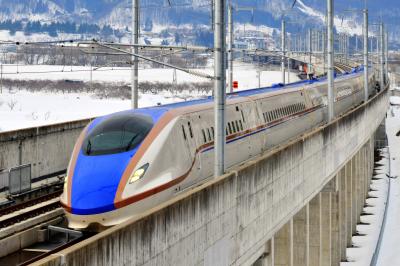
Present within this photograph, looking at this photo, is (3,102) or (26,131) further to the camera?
(3,102)

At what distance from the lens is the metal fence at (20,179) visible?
65.0ft

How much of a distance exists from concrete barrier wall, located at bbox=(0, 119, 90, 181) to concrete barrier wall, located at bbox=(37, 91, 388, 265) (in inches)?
347

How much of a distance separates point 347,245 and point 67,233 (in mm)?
30039

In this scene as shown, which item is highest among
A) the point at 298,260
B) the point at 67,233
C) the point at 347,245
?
the point at 67,233

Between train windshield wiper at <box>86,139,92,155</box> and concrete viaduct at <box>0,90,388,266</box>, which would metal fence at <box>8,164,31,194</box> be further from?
train windshield wiper at <box>86,139,92,155</box>

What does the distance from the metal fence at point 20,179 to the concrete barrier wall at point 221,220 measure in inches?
311

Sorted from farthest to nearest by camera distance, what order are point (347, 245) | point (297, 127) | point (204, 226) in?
1. point (347, 245)
2. point (297, 127)
3. point (204, 226)

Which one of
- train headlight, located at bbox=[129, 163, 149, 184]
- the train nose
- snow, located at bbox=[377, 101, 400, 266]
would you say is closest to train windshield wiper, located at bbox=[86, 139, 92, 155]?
the train nose

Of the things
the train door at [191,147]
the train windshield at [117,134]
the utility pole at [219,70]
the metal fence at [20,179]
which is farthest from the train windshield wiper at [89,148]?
the metal fence at [20,179]

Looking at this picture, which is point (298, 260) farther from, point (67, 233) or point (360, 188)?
point (360, 188)

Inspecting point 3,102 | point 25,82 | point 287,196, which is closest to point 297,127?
point 287,196

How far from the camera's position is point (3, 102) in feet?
248

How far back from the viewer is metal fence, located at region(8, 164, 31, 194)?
19.8m

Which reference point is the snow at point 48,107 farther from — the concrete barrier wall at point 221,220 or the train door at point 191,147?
the train door at point 191,147
